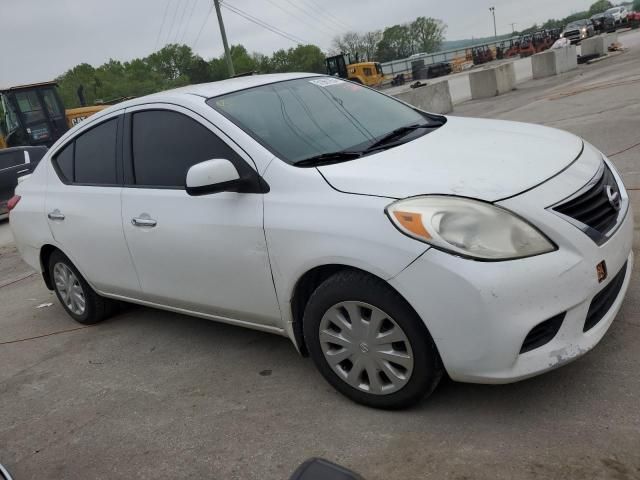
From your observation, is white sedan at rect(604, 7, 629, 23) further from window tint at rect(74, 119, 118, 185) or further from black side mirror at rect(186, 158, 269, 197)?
black side mirror at rect(186, 158, 269, 197)

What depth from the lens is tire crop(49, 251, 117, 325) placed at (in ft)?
16.0

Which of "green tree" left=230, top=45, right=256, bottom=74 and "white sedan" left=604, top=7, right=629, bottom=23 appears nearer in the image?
"white sedan" left=604, top=7, right=629, bottom=23

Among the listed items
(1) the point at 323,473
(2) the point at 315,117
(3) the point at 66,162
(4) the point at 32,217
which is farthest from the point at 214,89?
(1) the point at 323,473

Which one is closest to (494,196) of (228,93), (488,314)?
(488,314)

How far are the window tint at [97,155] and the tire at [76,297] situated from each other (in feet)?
2.55

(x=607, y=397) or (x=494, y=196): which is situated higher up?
(x=494, y=196)

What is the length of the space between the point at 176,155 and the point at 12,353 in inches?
92.3

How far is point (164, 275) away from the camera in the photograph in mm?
3867

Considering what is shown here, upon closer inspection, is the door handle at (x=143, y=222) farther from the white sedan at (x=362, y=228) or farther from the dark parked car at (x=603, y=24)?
the dark parked car at (x=603, y=24)

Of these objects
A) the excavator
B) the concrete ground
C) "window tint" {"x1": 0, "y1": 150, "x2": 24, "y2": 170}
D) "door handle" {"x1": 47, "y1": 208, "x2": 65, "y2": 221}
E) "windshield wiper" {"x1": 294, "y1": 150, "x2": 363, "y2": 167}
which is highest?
the excavator

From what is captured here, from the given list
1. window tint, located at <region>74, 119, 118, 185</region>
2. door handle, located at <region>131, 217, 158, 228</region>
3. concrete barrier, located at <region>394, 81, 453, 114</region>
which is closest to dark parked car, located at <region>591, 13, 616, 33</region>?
concrete barrier, located at <region>394, 81, 453, 114</region>

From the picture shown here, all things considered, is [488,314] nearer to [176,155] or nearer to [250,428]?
[250,428]

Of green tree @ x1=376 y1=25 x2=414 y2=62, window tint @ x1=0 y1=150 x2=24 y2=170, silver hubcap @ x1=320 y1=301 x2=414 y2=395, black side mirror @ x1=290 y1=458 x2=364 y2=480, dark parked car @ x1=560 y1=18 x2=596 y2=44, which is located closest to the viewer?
black side mirror @ x1=290 y1=458 x2=364 y2=480

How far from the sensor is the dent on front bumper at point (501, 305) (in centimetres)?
250
